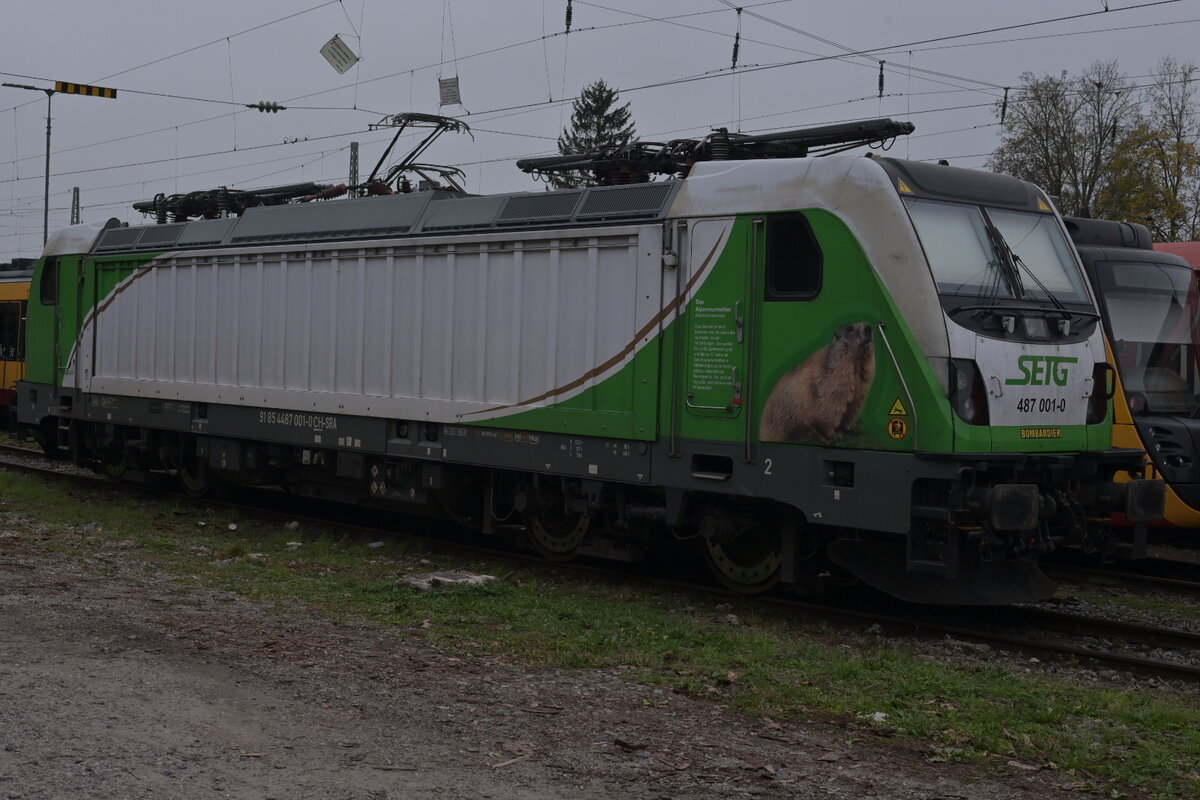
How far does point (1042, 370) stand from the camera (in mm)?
9336

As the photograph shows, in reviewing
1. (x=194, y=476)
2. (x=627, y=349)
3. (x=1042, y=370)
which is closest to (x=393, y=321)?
(x=627, y=349)

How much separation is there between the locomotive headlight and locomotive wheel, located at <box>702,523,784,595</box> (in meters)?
2.03

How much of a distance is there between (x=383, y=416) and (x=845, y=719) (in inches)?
283

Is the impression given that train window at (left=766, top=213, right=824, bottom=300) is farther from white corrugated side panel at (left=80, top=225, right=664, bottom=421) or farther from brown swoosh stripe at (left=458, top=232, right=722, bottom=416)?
white corrugated side panel at (left=80, top=225, right=664, bottom=421)

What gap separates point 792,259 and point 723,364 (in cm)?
99

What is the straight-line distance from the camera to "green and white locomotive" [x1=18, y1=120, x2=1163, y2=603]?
894 centimetres

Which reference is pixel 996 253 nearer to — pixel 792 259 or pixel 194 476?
pixel 792 259

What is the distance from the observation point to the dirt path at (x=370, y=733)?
5.34 meters

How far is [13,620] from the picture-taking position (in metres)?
8.25

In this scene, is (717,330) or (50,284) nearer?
(717,330)

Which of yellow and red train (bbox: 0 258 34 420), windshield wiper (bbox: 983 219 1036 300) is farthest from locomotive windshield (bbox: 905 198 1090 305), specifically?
yellow and red train (bbox: 0 258 34 420)

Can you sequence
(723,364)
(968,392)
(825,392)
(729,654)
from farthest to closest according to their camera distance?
1. (723,364)
2. (825,392)
3. (968,392)
4. (729,654)

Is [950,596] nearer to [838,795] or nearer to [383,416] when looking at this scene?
[838,795]

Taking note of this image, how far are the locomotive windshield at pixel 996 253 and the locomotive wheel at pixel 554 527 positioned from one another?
13.6ft
